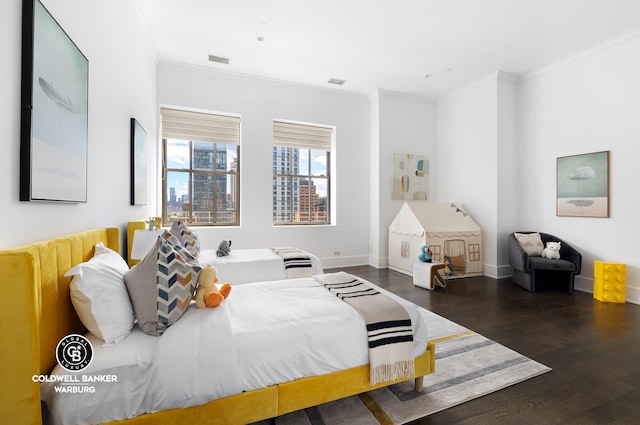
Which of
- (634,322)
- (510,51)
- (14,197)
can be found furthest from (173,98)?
(634,322)

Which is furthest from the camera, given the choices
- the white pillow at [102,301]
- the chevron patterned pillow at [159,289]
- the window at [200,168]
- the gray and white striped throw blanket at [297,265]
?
the window at [200,168]

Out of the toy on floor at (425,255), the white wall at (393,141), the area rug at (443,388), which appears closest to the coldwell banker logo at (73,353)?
the area rug at (443,388)

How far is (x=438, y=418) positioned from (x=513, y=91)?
→ 5.28m

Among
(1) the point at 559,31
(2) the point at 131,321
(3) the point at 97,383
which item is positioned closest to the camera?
(3) the point at 97,383

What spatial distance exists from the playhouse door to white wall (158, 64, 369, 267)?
1.58 meters

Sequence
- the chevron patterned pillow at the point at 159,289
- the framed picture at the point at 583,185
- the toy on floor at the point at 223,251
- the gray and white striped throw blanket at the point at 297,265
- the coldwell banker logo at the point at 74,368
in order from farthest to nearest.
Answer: the framed picture at the point at 583,185 → the toy on floor at the point at 223,251 → the gray and white striped throw blanket at the point at 297,265 → the chevron patterned pillow at the point at 159,289 → the coldwell banker logo at the point at 74,368

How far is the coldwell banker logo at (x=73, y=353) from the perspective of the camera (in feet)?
3.94

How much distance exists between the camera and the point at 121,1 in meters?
2.55

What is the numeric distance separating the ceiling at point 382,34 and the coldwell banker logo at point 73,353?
3.36 metres

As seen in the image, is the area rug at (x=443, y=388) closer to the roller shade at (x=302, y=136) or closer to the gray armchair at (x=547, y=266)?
the gray armchair at (x=547, y=266)

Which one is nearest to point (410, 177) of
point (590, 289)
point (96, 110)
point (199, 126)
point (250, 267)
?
point (590, 289)

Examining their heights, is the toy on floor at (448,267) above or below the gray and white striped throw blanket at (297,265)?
below

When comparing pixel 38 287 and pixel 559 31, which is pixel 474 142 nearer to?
pixel 559 31

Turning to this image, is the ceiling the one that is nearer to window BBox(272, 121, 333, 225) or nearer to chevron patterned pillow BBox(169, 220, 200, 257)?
window BBox(272, 121, 333, 225)
